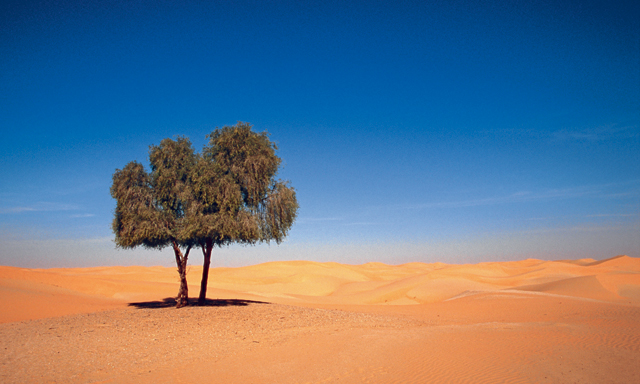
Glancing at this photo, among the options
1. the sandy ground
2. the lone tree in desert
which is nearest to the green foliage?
the lone tree in desert

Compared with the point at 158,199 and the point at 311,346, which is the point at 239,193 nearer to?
the point at 158,199

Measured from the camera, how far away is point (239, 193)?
1839 cm

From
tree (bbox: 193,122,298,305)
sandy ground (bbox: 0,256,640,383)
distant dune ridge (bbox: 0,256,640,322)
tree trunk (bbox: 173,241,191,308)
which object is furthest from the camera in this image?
distant dune ridge (bbox: 0,256,640,322)

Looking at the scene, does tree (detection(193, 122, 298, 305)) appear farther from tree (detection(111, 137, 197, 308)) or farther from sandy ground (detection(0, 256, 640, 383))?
sandy ground (detection(0, 256, 640, 383))

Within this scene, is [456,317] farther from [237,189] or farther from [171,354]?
[171,354]

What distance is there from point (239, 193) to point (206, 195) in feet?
5.24

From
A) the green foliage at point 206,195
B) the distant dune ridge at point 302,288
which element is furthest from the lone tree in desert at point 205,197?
the distant dune ridge at point 302,288

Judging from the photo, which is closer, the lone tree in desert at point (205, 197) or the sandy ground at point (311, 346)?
the sandy ground at point (311, 346)

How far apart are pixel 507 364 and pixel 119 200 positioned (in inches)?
713

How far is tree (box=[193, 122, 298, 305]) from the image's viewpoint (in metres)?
18.0

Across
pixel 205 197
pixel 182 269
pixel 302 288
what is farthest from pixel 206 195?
pixel 302 288

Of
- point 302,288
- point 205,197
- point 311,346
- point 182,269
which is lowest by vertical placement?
point 302,288

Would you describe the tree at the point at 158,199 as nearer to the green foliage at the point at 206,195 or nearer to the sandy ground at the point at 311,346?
the green foliage at the point at 206,195

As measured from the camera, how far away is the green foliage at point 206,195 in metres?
18.0
